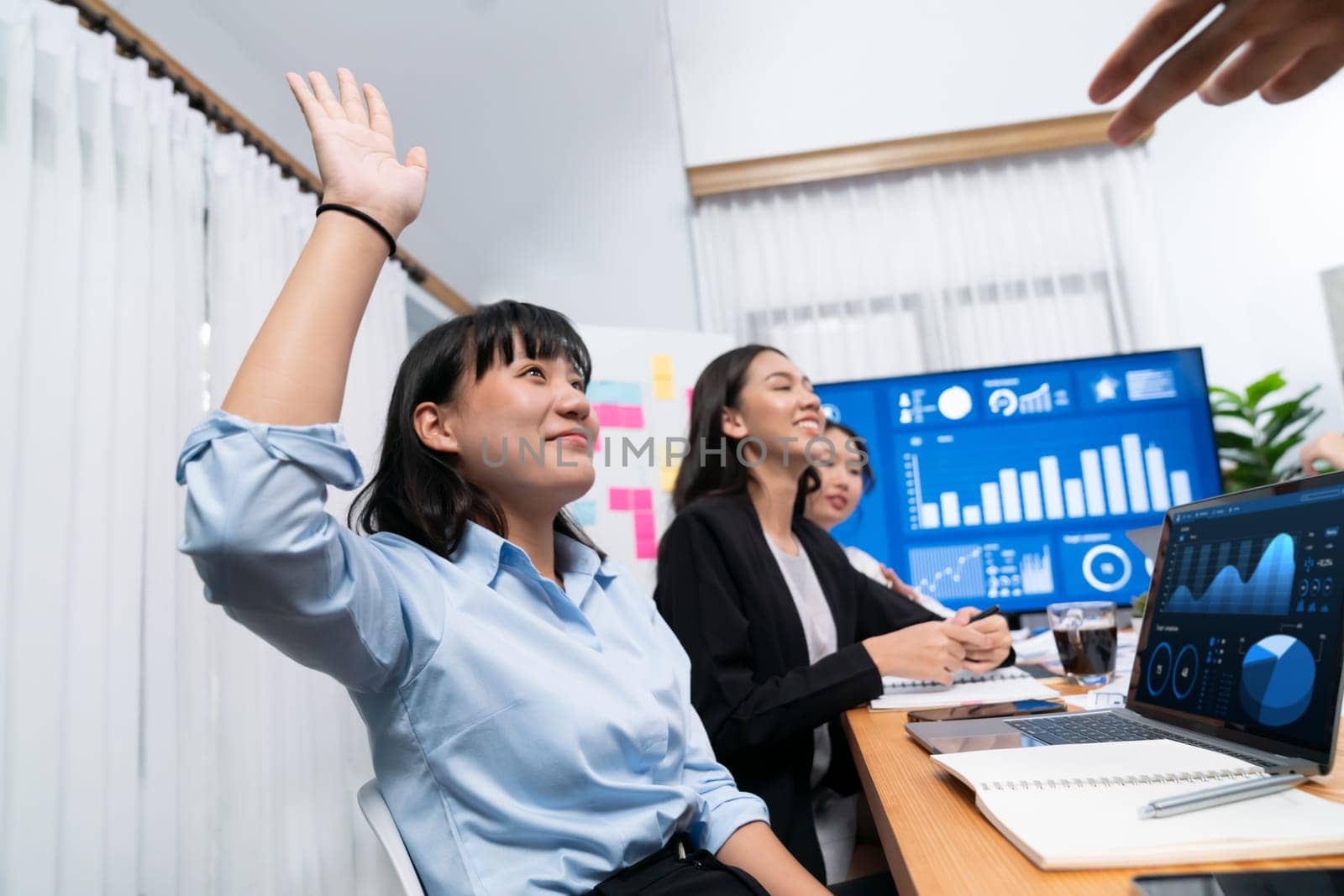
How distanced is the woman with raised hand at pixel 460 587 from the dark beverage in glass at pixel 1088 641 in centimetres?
71

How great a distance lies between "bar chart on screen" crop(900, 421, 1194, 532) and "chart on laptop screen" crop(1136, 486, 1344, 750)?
2.51 metres

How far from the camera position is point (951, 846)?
0.67 m

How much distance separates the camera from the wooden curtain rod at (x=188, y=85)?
1957 millimetres

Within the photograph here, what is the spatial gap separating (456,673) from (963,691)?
968 mm

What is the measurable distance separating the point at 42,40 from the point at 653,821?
6.85 feet

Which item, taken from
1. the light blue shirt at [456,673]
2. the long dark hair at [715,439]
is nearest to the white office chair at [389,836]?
the light blue shirt at [456,673]

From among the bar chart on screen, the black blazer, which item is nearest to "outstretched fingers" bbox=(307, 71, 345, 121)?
the black blazer

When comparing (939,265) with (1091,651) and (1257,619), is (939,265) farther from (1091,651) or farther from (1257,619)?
(1257,619)

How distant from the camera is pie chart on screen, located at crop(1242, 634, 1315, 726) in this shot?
715 millimetres

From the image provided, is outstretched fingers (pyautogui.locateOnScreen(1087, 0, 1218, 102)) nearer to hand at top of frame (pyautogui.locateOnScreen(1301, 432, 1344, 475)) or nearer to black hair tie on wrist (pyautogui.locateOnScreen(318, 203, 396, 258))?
black hair tie on wrist (pyautogui.locateOnScreen(318, 203, 396, 258))

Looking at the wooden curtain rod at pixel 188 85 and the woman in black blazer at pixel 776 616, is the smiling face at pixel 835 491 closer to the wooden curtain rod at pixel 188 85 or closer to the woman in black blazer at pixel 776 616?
the woman in black blazer at pixel 776 616

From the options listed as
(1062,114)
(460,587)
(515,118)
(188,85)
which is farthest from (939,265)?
(460,587)

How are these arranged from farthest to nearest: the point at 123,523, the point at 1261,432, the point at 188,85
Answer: the point at 1261,432
the point at 188,85
the point at 123,523

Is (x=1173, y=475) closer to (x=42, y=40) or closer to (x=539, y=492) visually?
(x=539, y=492)
